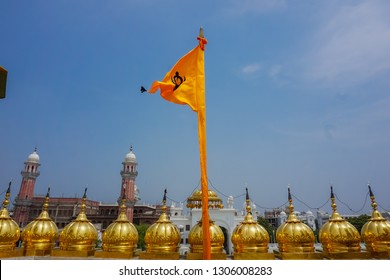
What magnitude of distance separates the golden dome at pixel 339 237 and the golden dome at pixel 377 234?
40cm

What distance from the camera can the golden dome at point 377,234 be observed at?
6.20 metres

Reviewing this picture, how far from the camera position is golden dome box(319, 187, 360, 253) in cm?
618

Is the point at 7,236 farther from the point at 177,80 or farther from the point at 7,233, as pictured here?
the point at 177,80

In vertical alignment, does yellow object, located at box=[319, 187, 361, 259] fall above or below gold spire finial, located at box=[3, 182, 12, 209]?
below

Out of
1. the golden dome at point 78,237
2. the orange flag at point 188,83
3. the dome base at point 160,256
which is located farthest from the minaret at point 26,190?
the orange flag at point 188,83

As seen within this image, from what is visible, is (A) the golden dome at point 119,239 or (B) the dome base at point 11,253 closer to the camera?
(B) the dome base at point 11,253

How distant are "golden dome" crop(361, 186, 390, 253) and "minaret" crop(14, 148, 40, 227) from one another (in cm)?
5556

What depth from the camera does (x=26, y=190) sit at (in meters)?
50.7

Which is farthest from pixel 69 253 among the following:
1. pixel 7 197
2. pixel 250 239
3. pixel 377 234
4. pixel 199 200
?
pixel 377 234

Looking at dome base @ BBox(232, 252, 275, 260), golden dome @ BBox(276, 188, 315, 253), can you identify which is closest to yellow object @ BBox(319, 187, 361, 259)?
golden dome @ BBox(276, 188, 315, 253)

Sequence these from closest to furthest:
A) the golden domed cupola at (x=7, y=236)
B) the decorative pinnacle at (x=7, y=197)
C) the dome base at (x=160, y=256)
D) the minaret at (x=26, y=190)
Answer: the dome base at (x=160, y=256) < the golden domed cupola at (x=7, y=236) < the decorative pinnacle at (x=7, y=197) < the minaret at (x=26, y=190)

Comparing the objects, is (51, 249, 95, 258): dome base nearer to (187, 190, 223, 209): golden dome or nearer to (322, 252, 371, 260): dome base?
(187, 190, 223, 209): golden dome

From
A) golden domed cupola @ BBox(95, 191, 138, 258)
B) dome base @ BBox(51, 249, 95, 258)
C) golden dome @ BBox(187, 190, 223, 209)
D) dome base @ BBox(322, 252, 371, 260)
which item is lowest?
dome base @ BBox(322, 252, 371, 260)

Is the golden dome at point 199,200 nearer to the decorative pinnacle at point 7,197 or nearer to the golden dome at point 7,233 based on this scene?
the golden dome at point 7,233
